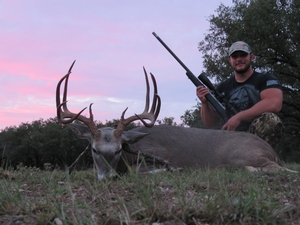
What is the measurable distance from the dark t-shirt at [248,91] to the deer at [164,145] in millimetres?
498

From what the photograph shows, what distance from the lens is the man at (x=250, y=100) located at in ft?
21.5

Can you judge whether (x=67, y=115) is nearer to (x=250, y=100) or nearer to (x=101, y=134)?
(x=101, y=134)

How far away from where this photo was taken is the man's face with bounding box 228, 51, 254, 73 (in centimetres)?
702

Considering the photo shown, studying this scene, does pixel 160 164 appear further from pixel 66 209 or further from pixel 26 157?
pixel 26 157

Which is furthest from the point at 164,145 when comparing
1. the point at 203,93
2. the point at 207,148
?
the point at 203,93

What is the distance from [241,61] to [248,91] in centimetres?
52

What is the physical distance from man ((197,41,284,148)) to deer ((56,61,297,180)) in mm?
287

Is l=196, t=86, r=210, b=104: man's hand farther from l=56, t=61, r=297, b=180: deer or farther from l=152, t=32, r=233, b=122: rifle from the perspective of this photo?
l=56, t=61, r=297, b=180: deer

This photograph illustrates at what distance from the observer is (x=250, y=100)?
6.86 meters

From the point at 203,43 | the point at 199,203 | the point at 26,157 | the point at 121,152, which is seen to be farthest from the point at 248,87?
the point at 26,157

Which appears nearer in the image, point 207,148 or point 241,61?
point 207,148

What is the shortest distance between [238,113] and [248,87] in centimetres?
58

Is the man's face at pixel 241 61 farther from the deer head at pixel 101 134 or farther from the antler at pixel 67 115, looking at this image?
the antler at pixel 67 115

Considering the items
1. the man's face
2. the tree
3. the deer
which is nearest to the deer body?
the deer
